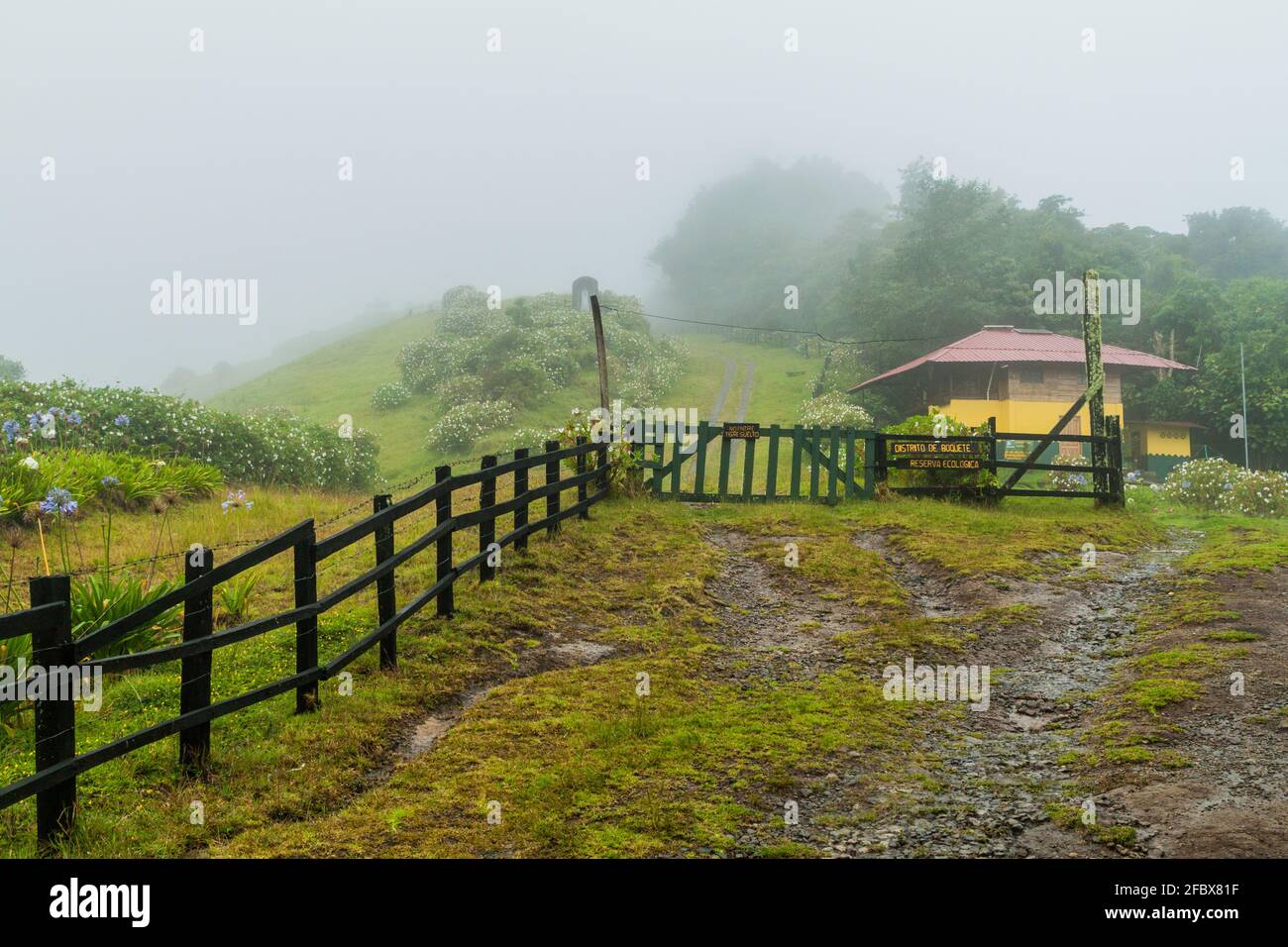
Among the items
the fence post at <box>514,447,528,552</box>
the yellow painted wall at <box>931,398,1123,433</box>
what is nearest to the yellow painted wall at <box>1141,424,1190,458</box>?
the yellow painted wall at <box>931,398,1123,433</box>

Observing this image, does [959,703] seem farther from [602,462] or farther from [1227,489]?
[1227,489]

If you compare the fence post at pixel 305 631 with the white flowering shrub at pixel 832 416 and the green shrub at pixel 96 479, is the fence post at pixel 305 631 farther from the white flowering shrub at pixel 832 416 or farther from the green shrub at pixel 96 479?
the white flowering shrub at pixel 832 416

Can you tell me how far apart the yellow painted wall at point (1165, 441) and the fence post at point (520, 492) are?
3372 centimetres

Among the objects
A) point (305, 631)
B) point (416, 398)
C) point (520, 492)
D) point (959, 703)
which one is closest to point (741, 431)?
point (520, 492)

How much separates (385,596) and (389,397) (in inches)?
1426

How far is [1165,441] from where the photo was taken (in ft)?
124

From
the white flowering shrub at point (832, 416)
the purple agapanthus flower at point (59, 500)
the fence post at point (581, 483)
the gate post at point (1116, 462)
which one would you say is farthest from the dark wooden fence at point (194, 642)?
the white flowering shrub at point (832, 416)

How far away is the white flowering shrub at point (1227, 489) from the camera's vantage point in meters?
21.1

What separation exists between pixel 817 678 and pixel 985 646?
2.24 meters

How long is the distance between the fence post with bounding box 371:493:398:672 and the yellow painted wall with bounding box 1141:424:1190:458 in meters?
37.2

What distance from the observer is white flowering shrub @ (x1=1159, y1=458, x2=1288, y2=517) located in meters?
21.1

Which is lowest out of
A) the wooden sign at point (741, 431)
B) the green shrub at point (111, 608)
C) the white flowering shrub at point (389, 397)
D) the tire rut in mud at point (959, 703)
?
the tire rut in mud at point (959, 703)

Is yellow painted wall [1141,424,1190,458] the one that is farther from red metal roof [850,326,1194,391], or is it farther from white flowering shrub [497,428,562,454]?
white flowering shrub [497,428,562,454]
